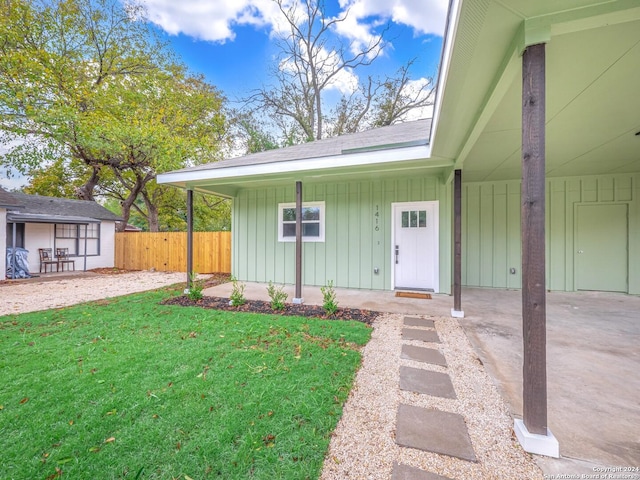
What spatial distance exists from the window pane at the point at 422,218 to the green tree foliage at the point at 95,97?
441 inches

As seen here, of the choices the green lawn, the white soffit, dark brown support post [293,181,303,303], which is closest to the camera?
the green lawn

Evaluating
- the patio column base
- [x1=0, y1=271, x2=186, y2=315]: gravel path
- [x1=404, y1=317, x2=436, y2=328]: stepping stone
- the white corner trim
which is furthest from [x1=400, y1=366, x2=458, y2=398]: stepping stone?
[x1=0, y1=271, x2=186, y2=315]: gravel path

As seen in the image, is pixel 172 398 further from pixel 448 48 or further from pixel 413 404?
pixel 448 48

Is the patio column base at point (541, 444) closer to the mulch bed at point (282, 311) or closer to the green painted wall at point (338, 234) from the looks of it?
the mulch bed at point (282, 311)

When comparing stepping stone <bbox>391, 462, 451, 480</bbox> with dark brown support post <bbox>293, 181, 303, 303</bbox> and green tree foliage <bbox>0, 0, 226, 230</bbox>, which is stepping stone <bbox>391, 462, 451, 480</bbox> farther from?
green tree foliage <bbox>0, 0, 226, 230</bbox>

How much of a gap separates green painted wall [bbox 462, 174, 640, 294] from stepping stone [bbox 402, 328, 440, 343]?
11.8 ft

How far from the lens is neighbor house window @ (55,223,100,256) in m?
10.3

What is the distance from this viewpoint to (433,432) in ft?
5.50

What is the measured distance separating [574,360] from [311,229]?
16.0 feet

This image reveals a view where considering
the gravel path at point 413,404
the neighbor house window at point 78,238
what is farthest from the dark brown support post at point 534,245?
the neighbor house window at point 78,238

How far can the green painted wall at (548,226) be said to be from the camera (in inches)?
213

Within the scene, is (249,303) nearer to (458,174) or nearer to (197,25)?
(458,174)

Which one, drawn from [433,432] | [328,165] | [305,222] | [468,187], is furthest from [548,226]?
[433,432]

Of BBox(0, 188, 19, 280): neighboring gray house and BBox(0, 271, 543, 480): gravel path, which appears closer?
BBox(0, 271, 543, 480): gravel path
